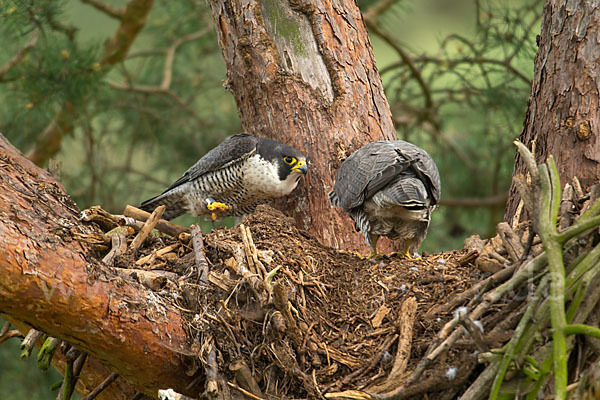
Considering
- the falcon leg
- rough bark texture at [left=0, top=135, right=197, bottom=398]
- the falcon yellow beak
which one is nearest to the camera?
rough bark texture at [left=0, top=135, right=197, bottom=398]

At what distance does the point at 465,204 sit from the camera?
6.45 m

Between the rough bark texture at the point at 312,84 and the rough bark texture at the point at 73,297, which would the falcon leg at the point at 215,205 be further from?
the rough bark texture at the point at 73,297

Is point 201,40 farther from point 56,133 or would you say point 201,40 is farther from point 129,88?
point 56,133

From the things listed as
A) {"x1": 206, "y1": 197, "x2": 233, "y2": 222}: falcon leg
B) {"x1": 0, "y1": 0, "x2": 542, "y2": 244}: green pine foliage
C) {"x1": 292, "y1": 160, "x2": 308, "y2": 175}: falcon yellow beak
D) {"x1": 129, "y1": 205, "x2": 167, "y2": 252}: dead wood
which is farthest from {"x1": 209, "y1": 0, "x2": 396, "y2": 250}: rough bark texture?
{"x1": 0, "y1": 0, "x2": 542, "y2": 244}: green pine foliage

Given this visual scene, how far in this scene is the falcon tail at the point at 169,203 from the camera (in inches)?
193

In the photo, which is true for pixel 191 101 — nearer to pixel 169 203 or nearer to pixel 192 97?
pixel 192 97

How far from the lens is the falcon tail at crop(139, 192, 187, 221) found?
489 cm

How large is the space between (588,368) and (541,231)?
438 millimetres

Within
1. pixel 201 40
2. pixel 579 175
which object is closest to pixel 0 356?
pixel 201 40

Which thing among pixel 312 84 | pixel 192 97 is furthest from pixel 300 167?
pixel 192 97

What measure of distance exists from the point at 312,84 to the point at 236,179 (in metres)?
0.93

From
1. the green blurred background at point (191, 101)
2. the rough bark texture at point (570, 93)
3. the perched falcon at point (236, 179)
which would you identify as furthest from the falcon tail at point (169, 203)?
the rough bark texture at point (570, 93)

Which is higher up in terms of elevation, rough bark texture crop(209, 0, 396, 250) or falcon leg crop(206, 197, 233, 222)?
rough bark texture crop(209, 0, 396, 250)

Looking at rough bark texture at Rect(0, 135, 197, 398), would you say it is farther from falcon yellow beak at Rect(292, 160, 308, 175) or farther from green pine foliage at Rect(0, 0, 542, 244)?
green pine foliage at Rect(0, 0, 542, 244)
